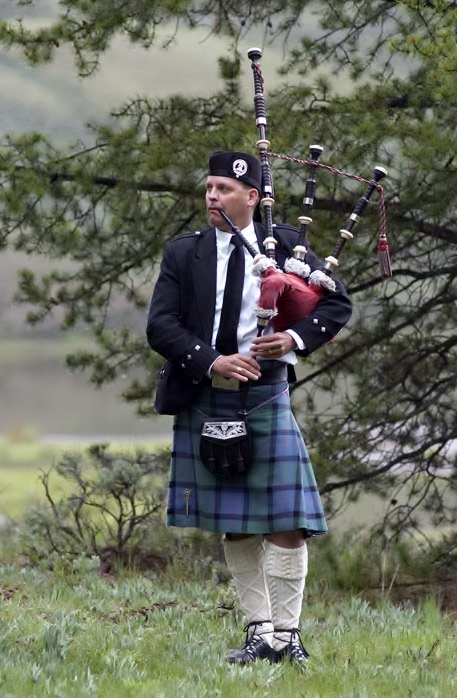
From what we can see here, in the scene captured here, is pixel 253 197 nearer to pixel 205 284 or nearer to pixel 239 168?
pixel 239 168

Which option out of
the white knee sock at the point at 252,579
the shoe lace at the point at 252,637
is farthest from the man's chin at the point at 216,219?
the shoe lace at the point at 252,637

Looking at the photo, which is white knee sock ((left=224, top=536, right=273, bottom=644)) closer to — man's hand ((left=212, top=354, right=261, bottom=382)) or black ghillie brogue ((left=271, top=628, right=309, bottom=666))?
black ghillie brogue ((left=271, top=628, right=309, bottom=666))

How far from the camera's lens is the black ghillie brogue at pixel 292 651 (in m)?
4.86

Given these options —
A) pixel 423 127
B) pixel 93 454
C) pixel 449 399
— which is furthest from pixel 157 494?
pixel 423 127

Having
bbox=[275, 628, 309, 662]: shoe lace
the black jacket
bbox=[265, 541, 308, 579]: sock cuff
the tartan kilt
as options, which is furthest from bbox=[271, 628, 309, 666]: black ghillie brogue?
the black jacket

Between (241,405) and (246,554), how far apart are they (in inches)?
20.9

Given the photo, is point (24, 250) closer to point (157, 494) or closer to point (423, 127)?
point (157, 494)

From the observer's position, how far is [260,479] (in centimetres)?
490

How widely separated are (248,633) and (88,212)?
5174 mm

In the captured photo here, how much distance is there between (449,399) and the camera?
10.4 m

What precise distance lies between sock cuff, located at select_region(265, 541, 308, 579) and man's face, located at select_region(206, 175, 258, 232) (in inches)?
43.6

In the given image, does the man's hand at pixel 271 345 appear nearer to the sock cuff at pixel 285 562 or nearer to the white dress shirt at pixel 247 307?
the white dress shirt at pixel 247 307

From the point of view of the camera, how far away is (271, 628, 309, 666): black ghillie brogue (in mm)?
4864

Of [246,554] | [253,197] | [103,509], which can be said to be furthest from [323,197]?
[246,554]
